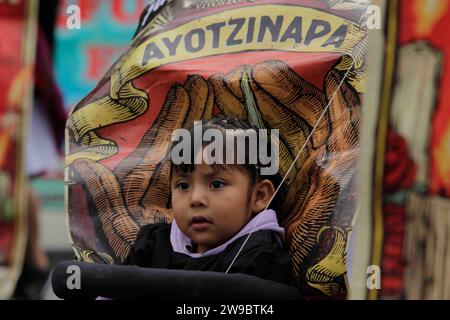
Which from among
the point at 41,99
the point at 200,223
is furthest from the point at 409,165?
the point at 41,99

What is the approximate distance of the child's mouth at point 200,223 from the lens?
4.94 feet

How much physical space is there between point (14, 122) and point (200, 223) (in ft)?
1.40

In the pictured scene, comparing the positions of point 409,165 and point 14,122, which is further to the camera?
point 14,122

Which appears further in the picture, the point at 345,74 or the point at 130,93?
the point at 130,93

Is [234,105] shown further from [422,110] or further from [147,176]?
[422,110]

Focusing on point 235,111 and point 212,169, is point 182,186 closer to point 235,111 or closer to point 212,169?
point 212,169

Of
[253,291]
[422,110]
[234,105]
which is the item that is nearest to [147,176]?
[234,105]

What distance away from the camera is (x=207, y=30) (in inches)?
63.9

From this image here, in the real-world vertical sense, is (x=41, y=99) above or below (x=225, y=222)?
above

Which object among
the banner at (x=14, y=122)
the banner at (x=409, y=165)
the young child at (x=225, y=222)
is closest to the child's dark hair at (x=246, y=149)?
the young child at (x=225, y=222)

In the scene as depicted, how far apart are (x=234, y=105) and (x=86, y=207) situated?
336 mm

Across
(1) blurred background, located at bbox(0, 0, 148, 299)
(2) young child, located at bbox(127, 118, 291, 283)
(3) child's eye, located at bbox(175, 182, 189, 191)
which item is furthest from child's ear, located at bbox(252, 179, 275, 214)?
(1) blurred background, located at bbox(0, 0, 148, 299)

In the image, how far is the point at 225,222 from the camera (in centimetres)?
151

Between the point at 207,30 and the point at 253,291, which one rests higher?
the point at 207,30
